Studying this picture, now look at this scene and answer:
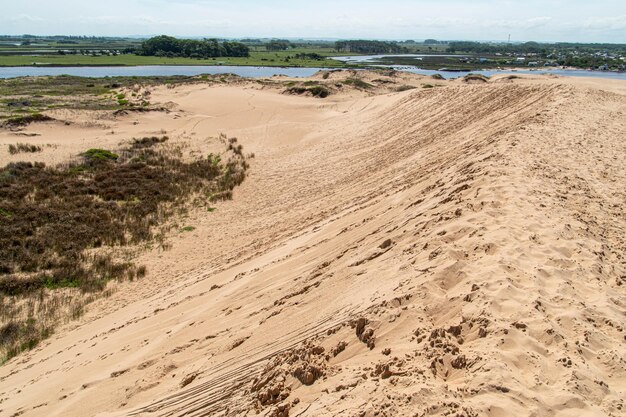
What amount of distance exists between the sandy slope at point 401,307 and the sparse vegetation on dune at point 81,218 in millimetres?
937

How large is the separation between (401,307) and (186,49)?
127 metres

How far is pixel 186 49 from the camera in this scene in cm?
11900

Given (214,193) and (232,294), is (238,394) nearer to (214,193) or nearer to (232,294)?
(232,294)

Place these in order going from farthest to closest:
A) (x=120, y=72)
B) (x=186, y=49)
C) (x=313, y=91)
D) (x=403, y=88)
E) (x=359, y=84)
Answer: (x=186, y=49), (x=120, y=72), (x=403, y=88), (x=359, y=84), (x=313, y=91)

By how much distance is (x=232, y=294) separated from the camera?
7.56m

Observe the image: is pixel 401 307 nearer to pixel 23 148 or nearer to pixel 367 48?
pixel 23 148

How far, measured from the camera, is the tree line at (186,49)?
117 m

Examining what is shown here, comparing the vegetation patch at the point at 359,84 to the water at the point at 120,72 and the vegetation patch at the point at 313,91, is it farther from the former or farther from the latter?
the water at the point at 120,72

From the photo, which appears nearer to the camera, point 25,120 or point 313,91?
point 25,120

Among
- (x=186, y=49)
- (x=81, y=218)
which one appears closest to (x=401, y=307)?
(x=81, y=218)

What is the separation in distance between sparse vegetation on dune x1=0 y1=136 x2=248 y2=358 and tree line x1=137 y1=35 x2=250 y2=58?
104591mm

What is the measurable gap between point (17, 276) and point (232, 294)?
20.8ft

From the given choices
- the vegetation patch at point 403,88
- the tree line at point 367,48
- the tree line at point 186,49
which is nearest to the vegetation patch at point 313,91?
the vegetation patch at point 403,88

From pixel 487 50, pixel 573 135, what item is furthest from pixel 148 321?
pixel 487 50
